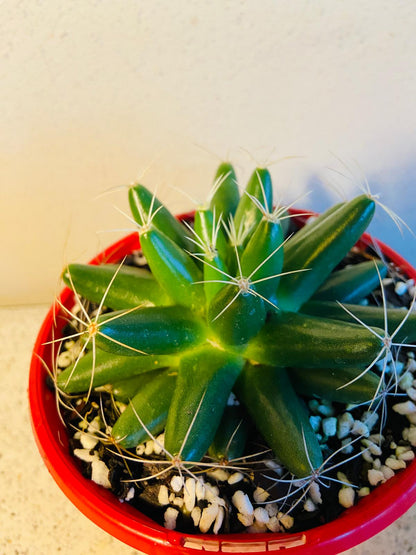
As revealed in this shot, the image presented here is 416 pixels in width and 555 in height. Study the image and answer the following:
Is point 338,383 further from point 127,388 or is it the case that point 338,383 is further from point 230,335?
point 127,388

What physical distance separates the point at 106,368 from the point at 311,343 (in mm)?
212

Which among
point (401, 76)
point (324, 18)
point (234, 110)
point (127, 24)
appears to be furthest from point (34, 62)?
point (401, 76)

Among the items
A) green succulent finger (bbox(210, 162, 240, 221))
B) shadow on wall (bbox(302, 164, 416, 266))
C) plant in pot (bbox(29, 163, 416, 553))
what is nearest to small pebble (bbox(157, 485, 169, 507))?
plant in pot (bbox(29, 163, 416, 553))

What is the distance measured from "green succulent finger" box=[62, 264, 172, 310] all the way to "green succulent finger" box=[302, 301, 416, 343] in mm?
161

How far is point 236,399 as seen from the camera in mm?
545

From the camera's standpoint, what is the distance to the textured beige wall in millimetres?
667

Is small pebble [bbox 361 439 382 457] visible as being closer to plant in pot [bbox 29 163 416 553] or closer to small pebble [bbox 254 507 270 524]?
plant in pot [bbox 29 163 416 553]

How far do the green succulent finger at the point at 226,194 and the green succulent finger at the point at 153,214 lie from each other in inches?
2.3

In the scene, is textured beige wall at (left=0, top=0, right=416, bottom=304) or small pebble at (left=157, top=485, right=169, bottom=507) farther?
textured beige wall at (left=0, top=0, right=416, bottom=304)

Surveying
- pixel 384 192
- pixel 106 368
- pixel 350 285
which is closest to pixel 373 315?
pixel 350 285

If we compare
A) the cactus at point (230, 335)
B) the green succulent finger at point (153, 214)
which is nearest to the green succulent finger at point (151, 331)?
the cactus at point (230, 335)

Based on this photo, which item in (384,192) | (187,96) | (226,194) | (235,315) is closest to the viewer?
(235,315)

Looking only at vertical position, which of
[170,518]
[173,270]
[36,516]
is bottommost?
[36,516]

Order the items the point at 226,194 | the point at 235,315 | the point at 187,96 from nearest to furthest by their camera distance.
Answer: the point at 235,315
the point at 226,194
the point at 187,96
